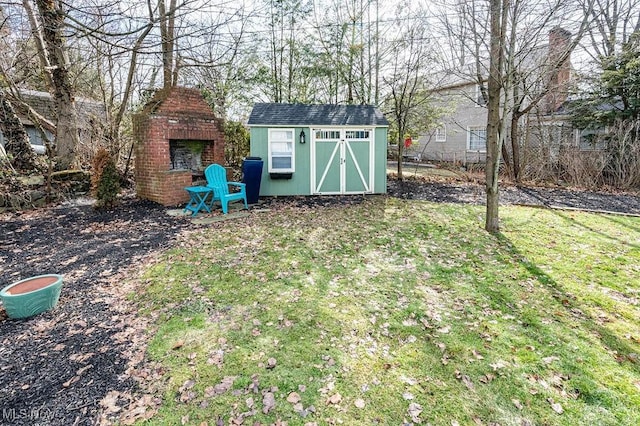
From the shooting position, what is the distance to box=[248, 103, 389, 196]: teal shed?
31.4ft

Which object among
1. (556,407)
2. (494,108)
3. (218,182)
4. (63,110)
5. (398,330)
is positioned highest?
(63,110)

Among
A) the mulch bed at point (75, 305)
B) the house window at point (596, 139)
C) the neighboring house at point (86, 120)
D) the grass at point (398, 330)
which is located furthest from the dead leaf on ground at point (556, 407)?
the house window at point (596, 139)

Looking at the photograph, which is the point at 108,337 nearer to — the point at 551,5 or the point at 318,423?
the point at 318,423

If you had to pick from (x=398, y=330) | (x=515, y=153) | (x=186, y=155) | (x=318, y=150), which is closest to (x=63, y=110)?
(x=186, y=155)

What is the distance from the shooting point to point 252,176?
8.37 meters

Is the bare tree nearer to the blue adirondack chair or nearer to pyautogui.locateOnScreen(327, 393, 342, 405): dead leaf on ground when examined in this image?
the blue adirondack chair

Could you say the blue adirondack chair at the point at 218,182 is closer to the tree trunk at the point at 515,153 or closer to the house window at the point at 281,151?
the house window at the point at 281,151

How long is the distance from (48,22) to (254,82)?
8107 millimetres

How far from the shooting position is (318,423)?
2.07m

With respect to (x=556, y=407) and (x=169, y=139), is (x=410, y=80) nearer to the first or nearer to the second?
(x=169, y=139)

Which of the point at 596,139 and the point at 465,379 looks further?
the point at 596,139

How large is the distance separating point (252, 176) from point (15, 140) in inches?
216

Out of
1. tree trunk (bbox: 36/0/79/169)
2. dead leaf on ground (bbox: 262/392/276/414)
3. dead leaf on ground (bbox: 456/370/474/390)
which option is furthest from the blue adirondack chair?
dead leaf on ground (bbox: 456/370/474/390)

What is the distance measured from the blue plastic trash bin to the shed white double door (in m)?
1.90
